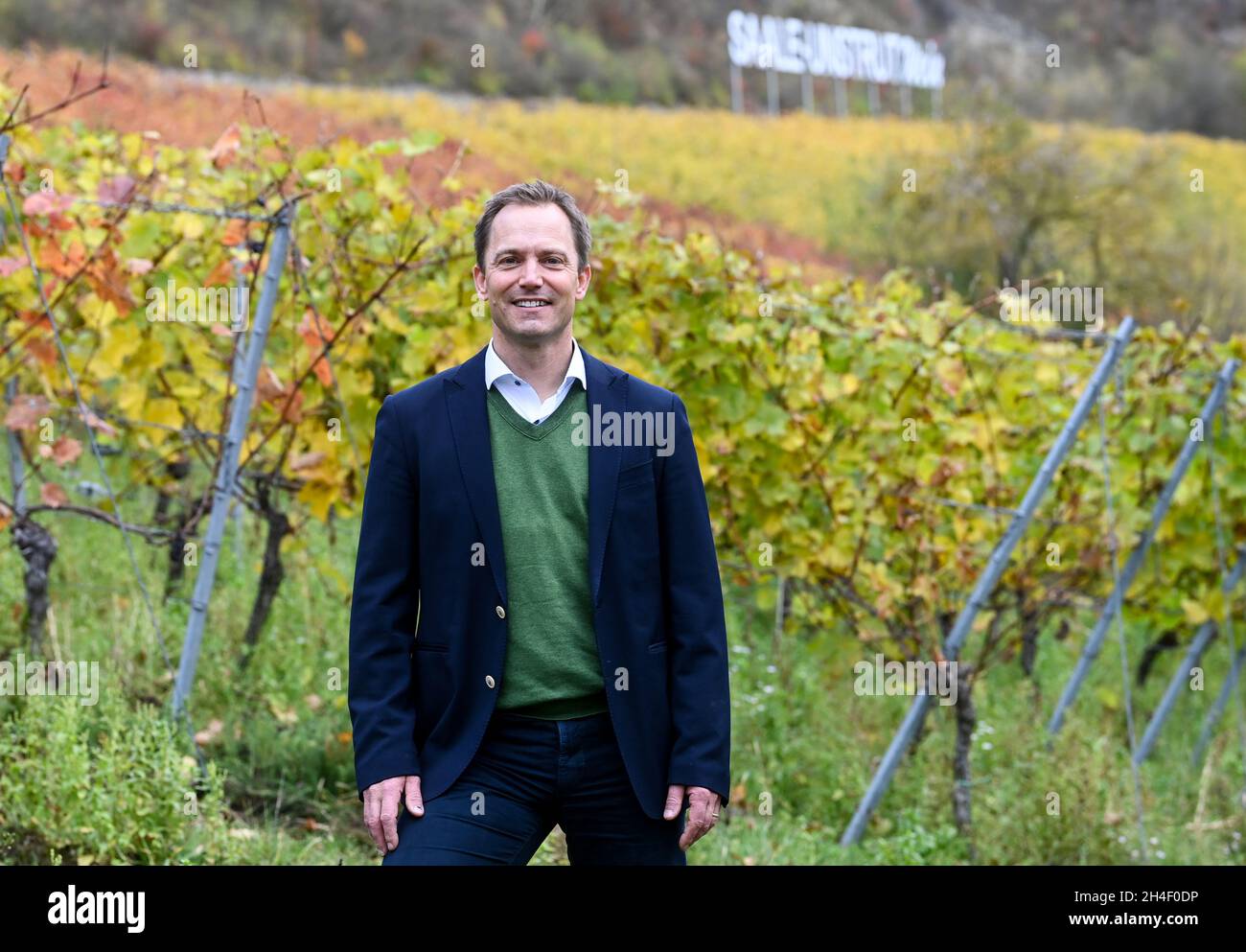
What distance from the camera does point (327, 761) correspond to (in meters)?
4.41

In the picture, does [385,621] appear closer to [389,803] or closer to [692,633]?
[389,803]

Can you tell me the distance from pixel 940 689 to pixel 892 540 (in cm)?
72

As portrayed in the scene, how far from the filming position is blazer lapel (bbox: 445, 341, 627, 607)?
86.8 inches

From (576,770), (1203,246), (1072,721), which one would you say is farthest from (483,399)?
(1203,246)

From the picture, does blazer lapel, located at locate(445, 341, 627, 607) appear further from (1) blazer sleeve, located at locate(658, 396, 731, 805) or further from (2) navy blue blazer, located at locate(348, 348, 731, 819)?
(1) blazer sleeve, located at locate(658, 396, 731, 805)

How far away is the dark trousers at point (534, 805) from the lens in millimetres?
2158

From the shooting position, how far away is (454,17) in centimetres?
3406

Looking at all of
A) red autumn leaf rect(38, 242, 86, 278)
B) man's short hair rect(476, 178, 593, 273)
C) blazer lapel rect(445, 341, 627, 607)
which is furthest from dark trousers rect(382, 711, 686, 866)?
red autumn leaf rect(38, 242, 86, 278)

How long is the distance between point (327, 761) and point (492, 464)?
8.13ft

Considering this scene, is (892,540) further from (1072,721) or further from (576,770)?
(576,770)

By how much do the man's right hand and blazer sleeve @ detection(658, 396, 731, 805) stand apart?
0.41 meters

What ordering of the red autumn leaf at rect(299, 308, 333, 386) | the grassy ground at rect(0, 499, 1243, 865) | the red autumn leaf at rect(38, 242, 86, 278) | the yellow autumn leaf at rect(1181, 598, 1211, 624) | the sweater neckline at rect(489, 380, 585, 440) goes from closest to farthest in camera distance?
1. the sweater neckline at rect(489, 380, 585, 440)
2. the grassy ground at rect(0, 499, 1243, 865)
3. the red autumn leaf at rect(38, 242, 86, 278)
4. the red autumn leaf at rect(299, 308, 333, 386)
5. the yellow autumn leaf at rect(1181, 598, 1211, 624)
